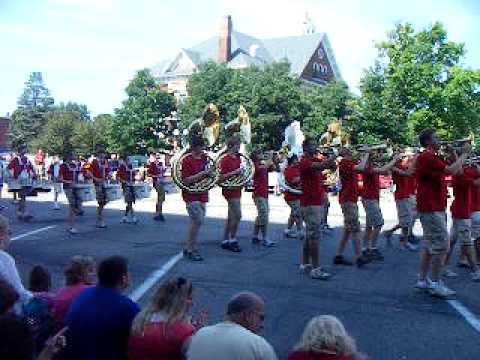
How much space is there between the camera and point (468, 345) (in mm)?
5875

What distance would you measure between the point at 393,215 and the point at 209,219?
242 inches

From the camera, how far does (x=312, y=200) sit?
8.92 metres

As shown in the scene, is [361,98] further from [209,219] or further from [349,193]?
[349,193]

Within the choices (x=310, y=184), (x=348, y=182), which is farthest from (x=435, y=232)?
(x=348, y=182)

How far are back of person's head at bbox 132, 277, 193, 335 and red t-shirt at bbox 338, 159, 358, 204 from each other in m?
6.38

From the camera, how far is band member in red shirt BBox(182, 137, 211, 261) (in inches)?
404

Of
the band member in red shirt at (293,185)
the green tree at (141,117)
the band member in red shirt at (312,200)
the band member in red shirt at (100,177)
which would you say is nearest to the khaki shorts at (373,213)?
the band member in red shirt at (312,200)

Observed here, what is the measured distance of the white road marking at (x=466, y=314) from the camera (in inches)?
256

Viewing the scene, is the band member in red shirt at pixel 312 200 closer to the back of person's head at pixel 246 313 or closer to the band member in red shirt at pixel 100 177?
the back of person's head at pixel 246 313

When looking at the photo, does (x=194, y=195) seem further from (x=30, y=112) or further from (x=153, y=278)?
(x=30, y=112)

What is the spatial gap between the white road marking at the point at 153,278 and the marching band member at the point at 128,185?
5.10m

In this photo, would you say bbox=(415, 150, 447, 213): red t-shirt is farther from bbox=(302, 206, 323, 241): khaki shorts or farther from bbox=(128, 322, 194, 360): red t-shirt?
bbox=(128, 322, 194, 360): red t-shirt

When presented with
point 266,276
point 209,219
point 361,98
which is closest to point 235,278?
point 266,276

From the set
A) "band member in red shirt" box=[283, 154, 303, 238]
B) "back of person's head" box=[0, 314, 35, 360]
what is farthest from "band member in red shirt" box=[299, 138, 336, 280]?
"back of person's head" box=[0, 314, 35, 360]
